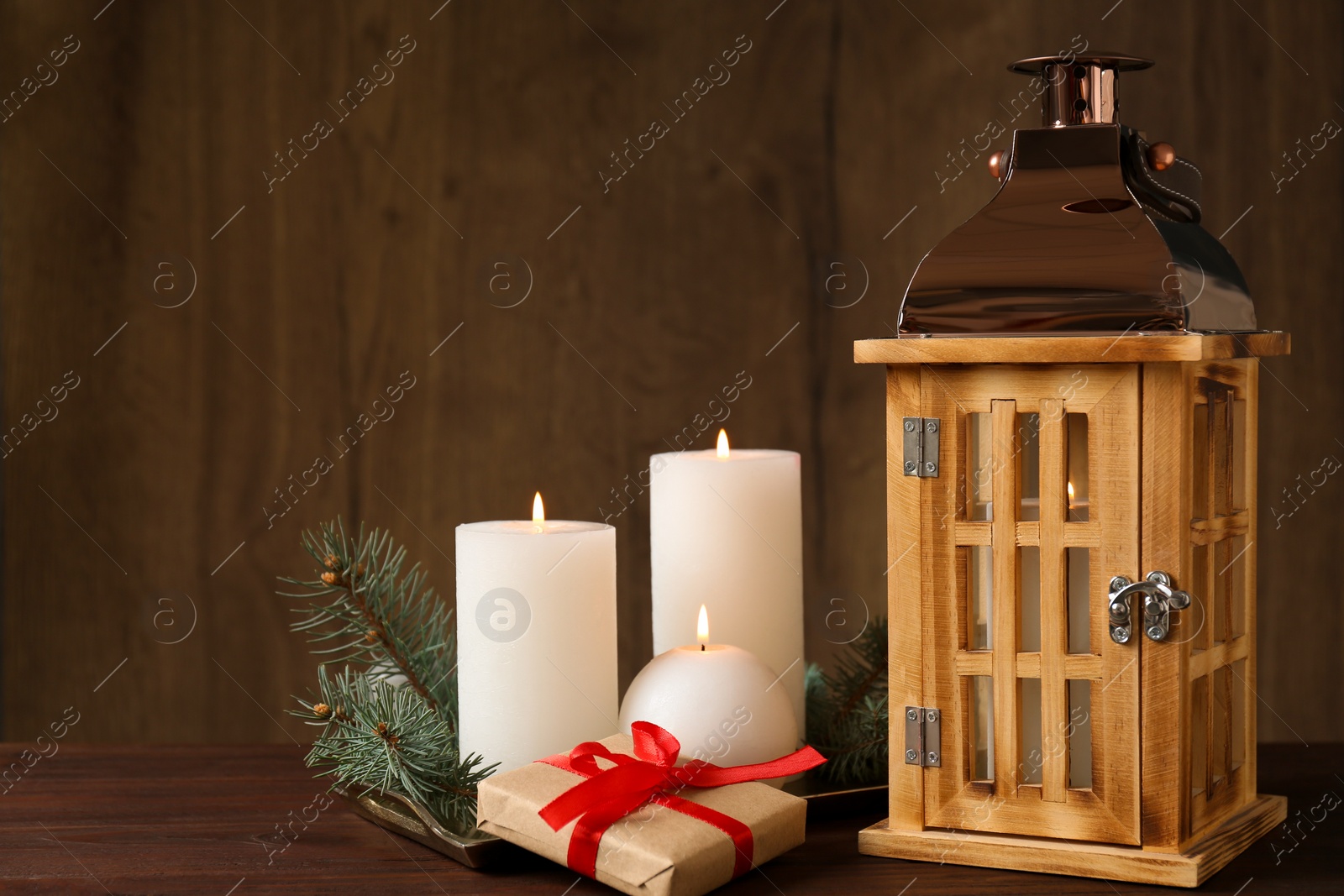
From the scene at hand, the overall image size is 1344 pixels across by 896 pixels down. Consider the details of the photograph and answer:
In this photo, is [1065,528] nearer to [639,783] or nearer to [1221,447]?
[1221,447]

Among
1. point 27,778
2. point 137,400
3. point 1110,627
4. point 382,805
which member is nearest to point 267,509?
point 137,400

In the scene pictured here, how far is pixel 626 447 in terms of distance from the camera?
1.56 metres

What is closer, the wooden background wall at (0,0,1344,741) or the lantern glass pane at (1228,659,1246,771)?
the lantern glass pane at (1228,659,1246,771)

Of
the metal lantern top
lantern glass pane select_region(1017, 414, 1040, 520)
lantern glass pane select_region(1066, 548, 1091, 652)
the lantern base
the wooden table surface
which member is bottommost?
the wooden table surface

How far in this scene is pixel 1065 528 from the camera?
0.72m

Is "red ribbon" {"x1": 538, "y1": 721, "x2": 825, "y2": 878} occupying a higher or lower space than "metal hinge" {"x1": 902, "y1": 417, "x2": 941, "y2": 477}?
lower

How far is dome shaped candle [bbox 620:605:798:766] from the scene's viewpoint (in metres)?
0.77

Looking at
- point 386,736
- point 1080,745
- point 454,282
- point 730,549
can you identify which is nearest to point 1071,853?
point 1080,745

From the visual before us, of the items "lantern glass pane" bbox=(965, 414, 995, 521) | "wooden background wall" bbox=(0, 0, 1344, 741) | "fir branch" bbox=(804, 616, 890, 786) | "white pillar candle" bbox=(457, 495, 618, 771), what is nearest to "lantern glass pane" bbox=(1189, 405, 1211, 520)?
"lantern glass pane" bbox=(965, 414, 995, 521)

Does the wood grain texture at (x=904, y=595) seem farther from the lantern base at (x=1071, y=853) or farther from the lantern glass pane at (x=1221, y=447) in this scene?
the lantern glass pane at (x=1221, y=447)

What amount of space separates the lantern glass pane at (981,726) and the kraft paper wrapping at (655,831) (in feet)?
0.33

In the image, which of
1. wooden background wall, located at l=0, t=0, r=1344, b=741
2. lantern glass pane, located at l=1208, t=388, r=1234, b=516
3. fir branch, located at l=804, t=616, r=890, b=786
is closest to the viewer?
lantern glass pane, located at l=1208, t=388, r=1234, b=516

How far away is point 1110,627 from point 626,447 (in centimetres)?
90

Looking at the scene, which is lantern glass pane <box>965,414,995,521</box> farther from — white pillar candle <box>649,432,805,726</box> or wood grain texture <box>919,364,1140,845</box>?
white pillar candle <box>649,432,805,726</box>
